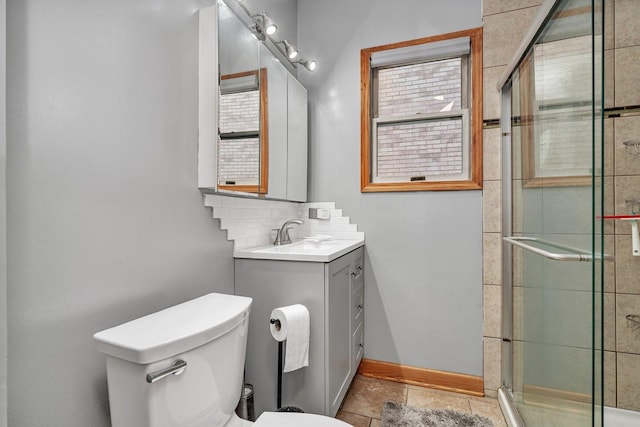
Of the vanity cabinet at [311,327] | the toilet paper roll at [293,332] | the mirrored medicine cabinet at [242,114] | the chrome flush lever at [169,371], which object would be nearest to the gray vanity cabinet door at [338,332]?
the vanity cabinet at [311,327]

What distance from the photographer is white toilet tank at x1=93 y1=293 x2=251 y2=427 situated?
745mm

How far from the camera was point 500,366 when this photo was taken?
189cm

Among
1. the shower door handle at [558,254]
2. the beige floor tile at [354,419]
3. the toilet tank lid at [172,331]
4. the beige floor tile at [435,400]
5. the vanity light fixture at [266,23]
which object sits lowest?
the beige floor tile at [435,400]

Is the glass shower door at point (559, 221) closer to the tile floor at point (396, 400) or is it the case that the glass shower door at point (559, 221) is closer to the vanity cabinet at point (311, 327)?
the tile floor at point (396, 400)

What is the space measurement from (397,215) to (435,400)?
45.5 inches

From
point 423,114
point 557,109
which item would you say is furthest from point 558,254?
point 423,114

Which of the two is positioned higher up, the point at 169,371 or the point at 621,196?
the point at 621,196

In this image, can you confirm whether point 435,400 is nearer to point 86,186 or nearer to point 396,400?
point 396,400

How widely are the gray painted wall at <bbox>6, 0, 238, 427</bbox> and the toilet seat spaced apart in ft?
1.62

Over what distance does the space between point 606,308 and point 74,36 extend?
2527mm

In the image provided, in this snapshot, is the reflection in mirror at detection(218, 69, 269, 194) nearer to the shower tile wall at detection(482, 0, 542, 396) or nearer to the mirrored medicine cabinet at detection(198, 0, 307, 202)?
the mirrored medicine cabinet at detection(198, 0, 307, 202)

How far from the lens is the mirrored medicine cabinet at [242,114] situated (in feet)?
4.35

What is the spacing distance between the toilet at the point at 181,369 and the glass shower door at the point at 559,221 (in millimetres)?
819

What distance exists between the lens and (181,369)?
796 mm
